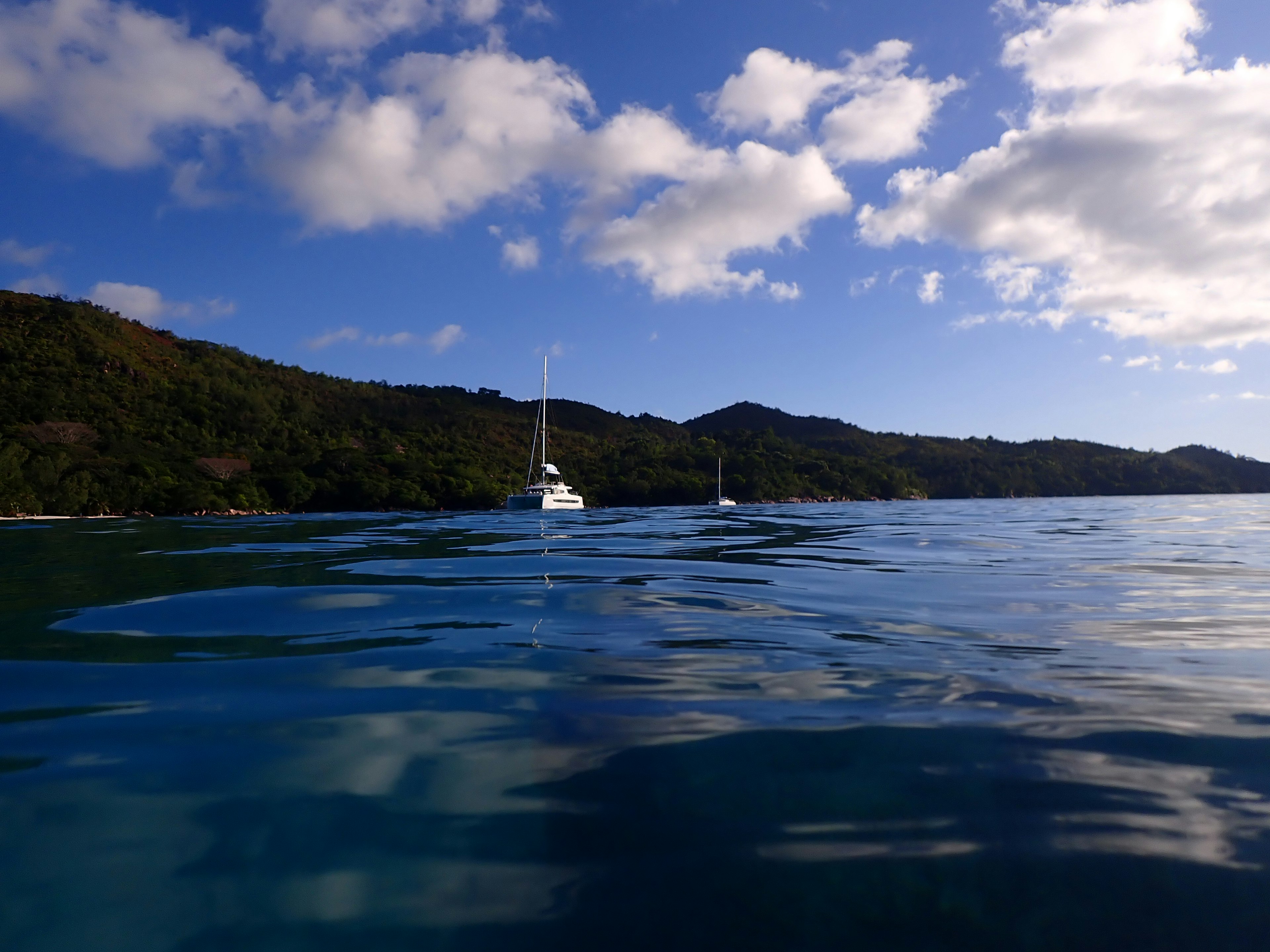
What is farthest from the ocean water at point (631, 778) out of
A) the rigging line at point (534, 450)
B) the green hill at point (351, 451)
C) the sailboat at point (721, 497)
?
the sailboat at point (721, 497)

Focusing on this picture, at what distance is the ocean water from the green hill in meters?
38.6

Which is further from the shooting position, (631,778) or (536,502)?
(536,502)

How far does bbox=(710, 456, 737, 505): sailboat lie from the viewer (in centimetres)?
6279

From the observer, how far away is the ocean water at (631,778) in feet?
4.97

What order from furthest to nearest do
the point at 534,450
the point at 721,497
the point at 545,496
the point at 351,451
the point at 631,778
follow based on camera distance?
1. the point at 721,497
2. the point at 351,451
3. the point at 534,450
4. the point at 545,496
5. the point at 631,778

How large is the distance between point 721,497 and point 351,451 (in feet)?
110

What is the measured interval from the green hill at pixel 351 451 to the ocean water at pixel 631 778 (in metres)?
38.6

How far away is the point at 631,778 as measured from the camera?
214 centimetres

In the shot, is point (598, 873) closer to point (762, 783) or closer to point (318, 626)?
point (762, 783)

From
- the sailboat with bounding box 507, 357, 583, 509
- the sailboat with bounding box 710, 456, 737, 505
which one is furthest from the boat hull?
the sailboat with bounding box 710, 456, 737, 505

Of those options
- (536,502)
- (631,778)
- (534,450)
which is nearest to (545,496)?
(536,502)

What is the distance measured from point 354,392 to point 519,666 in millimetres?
90123

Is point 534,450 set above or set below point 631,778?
above

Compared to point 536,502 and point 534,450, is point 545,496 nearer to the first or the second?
point 536,502
